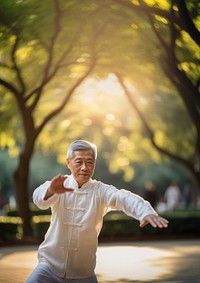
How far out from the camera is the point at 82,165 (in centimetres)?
671

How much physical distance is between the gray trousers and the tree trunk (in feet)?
51.6

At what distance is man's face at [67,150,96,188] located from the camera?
6699 mm

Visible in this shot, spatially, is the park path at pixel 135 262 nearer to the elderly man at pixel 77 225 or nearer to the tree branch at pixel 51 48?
the tree branch at pixel 51 48

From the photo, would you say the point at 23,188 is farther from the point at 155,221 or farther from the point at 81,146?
the point at 155,221

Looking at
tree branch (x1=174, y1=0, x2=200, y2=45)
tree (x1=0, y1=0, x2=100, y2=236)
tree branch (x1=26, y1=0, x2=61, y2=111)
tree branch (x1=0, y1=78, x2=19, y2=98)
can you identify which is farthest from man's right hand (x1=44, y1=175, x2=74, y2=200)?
tree branch (x1=0, y1=78, x2=19, y2=98)

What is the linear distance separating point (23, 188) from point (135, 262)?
22.6 feet

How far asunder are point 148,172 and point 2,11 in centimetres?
4136

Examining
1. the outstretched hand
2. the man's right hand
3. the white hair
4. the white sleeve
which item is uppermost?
the man's right hand

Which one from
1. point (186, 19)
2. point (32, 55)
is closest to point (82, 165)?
point (186, 19)

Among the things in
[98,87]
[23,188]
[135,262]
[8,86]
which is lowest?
[98,87]

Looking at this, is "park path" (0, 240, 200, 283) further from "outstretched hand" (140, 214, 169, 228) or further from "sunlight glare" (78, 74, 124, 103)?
"outstretched hand" (140, 214, 169, 228)

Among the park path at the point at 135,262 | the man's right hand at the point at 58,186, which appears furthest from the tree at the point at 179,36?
the man's right hand at the point at 58,186

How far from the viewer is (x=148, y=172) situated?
56.7m

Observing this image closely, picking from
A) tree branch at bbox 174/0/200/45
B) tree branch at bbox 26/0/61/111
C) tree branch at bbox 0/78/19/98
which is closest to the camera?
tree branch at bbox 174/0/200/45
